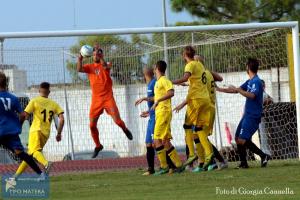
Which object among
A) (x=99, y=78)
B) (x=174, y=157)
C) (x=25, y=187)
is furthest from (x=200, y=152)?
(x=25, y=187)

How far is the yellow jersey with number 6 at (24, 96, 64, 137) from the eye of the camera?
17.6 metres

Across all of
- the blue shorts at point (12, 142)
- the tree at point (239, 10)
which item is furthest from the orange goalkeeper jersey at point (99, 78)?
the tree at point (239, 10)

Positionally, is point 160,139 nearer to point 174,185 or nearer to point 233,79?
point 174,185

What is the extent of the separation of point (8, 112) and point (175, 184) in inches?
127

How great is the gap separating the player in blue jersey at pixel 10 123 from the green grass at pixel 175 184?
0.80 metres

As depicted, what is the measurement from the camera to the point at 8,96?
640 inches

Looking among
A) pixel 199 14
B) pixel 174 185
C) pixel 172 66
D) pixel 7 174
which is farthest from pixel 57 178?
pixel 199 14

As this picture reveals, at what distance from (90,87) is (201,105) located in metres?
3.76

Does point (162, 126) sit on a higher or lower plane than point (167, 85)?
lower

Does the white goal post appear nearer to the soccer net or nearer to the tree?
the soccer net

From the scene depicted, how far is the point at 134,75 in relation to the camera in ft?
70.5

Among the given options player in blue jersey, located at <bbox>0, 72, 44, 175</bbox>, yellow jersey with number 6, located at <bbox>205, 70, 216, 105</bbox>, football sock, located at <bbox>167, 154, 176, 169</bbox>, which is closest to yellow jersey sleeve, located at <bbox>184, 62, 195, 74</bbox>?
yellow jersey with number 6, located at <bbox>205, 70, 216, 105</bbox>

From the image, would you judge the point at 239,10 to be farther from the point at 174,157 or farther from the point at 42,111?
the point at 42,111

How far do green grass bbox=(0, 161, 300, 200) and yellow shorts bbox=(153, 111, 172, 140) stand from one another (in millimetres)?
773
